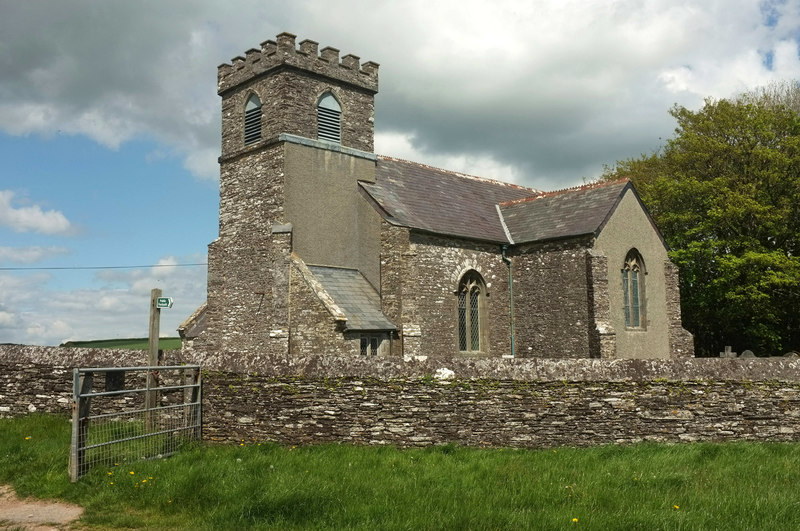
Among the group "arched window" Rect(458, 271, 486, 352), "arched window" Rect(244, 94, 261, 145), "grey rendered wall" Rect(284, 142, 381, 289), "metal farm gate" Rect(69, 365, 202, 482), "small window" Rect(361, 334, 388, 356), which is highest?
"arched window" Rect(244, 94, 261, 145)

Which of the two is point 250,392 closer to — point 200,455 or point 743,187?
point 200,455

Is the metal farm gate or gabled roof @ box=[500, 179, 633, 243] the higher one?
gabled roof @ box=[500, 179, 633, 243]

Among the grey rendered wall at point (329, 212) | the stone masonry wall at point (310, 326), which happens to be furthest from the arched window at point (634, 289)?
the stone masonry wall at point (310, 326)

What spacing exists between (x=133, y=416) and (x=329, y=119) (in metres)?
13.0

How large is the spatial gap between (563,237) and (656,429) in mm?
11881

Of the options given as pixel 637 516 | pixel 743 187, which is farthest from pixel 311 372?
pixel 743 187

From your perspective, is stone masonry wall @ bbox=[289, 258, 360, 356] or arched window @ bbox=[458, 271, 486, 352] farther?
arched window @ bbox=[458, 271, 486, 352]

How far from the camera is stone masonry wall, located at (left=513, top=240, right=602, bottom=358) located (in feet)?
68.5

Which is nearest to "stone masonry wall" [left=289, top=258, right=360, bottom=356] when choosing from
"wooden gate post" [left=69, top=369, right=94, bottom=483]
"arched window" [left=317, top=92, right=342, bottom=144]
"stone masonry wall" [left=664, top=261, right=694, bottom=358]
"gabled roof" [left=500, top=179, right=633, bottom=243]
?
"arched window" [left=317, top=92, right=342, bottom=144]

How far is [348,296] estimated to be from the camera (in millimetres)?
19469

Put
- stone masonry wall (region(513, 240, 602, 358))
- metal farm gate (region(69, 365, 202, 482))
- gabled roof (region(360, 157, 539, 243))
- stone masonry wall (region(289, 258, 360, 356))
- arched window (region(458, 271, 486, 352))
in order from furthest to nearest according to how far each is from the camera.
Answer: arched window (region(458, 271, 486, 352))
gabled roof (region(360, 157, 539, 243))
stone masonry wall (region(513, 240, 602, 358))
stone masonry wall (region(289, 258, 360, 356))
metal farm gate (region(69, 365, 202, 482))

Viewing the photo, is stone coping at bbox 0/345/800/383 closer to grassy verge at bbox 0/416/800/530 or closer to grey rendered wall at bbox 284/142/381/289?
grassy verge at bbox 0/416/800/530

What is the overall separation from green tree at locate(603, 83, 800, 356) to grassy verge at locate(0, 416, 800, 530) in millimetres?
20843

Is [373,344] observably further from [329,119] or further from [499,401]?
[499,401]
